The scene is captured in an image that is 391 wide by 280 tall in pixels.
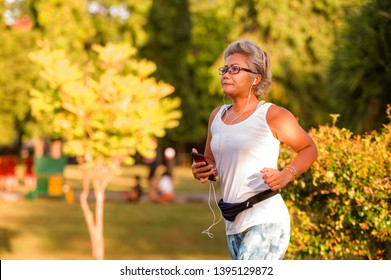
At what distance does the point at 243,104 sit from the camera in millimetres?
4945

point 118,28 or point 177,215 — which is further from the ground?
point 118,28

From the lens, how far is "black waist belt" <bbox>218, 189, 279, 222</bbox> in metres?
4.75

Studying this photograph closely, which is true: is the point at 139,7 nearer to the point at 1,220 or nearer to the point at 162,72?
the point at 162,72

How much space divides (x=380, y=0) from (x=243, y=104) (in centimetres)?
746

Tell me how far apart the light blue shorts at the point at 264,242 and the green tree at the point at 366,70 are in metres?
7.16

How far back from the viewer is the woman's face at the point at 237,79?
4.89m

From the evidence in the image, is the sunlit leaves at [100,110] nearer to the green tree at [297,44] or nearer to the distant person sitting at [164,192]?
the distant person sitting at [164,192]

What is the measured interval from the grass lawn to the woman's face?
12.4 m

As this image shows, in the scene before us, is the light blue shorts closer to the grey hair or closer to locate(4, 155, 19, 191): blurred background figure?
the grey hair

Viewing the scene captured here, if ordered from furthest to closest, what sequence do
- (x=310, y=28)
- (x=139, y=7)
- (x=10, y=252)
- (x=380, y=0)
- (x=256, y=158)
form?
(x=139, y=7) < (x=310, y=28) < (x=10, y=252) < (x=380, y=0) < (x=256, y=158)

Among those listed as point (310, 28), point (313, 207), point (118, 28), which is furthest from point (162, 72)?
point (313, 207)

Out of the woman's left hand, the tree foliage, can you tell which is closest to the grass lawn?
the tree foliage

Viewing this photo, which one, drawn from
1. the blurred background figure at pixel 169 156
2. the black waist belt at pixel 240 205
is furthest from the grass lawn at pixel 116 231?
the black waist belt at pixel 240 205

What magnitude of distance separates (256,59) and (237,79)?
6.0 inches
